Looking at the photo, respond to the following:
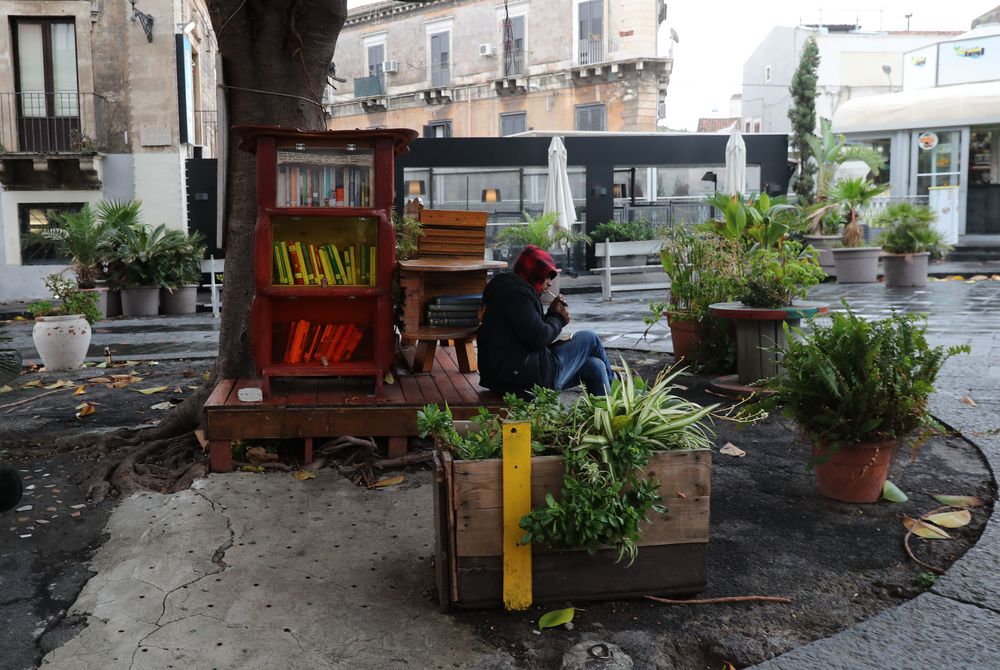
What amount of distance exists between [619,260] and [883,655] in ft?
58.8

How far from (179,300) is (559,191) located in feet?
26.3

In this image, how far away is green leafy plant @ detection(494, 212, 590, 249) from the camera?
18.6 metres

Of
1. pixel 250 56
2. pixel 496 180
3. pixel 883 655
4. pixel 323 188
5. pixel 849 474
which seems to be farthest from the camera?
pixel 496 180

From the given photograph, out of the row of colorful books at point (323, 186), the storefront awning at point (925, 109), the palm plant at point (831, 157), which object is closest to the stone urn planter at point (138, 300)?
the row of colorful books at point (323, 186)

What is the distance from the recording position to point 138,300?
16188mm

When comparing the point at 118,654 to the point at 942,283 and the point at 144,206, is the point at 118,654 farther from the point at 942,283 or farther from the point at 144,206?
the point at 144,206

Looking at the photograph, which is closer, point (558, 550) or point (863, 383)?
point (558, 550)

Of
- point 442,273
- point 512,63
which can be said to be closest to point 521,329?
point 442,273

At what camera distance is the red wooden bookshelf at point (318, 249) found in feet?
18.5

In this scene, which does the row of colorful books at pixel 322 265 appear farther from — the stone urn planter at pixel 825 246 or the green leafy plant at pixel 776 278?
the stone urn planter at pixel 825 246

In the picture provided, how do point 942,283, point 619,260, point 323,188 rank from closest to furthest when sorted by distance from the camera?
point 323,188 → point 942,283 → point 619,260

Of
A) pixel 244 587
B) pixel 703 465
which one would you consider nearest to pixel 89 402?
pixel 244 587

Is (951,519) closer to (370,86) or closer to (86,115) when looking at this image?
(86,115)

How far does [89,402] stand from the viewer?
311 inches
